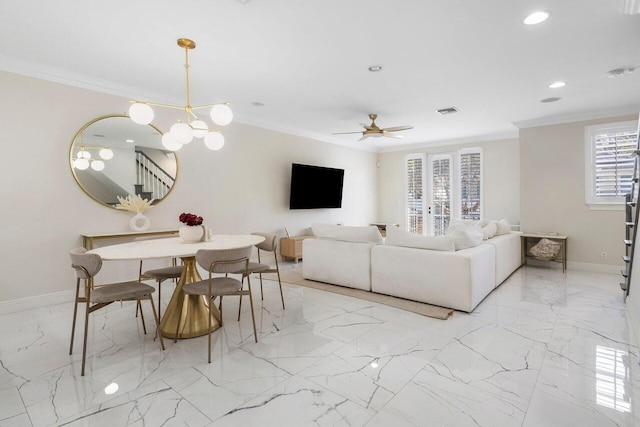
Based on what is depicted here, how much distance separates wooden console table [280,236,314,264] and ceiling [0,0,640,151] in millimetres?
2344

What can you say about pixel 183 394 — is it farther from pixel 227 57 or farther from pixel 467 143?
pixel 467 143

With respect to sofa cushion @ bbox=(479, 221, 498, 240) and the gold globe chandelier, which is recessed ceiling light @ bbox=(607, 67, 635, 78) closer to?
sofa cushion @ bbox=(479, 221, 498, 240)

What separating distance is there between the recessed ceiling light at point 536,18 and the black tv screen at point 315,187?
13.9 ft

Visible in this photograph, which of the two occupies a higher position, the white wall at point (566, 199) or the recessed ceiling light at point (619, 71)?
the recessed ceiling light at point (619, 71)

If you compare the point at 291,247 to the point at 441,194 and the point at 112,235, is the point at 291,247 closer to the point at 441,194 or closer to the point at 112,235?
the point at 112,235

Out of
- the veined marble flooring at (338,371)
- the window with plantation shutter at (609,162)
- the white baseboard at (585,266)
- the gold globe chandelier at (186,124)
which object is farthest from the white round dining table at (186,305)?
the window with plantation shutter at (609,162)

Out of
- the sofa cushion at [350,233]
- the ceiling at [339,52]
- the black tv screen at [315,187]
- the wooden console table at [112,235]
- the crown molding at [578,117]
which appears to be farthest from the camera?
the black tv screen at [315,187]

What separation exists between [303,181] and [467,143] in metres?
4.01

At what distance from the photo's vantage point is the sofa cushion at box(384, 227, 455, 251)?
3.49 metres

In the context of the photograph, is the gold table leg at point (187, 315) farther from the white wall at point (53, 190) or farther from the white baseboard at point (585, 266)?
the white baseboard at point (585, 266)

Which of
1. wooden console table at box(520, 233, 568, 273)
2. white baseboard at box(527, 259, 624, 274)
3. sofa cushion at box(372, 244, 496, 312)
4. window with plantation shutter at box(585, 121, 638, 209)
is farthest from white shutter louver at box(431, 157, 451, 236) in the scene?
sofa cushion at box(372, 244, 496, 312)

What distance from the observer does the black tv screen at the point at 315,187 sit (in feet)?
20.6

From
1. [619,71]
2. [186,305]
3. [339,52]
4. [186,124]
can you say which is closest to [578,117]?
[619,71]

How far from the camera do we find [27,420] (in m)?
1.72
